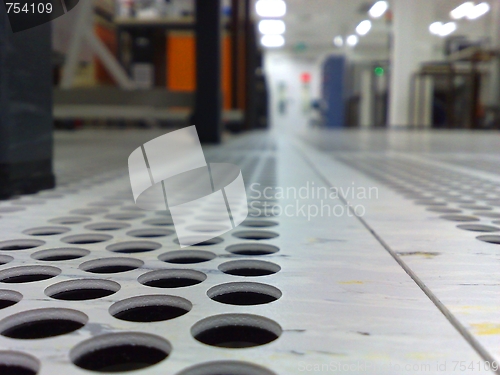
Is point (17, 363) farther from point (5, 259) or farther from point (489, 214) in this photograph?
point (489, 214)

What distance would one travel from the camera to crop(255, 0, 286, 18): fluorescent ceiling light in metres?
12.2

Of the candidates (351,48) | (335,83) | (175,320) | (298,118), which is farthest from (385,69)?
(175,320)

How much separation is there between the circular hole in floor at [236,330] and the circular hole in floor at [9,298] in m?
0.24

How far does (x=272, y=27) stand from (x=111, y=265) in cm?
1536

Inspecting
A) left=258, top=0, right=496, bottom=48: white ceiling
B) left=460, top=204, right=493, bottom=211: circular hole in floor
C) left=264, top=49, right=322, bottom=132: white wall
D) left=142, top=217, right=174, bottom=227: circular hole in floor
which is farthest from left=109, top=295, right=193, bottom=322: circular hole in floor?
left=264, top=49, right=322, bottom=132: white wall

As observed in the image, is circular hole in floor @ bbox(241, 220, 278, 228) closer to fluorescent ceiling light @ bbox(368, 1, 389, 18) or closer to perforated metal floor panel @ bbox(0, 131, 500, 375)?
perforated metal floor panel @ bbox(0, 131, 500, 375)

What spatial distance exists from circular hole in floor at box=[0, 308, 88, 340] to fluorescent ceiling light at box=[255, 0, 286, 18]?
12.8 meters

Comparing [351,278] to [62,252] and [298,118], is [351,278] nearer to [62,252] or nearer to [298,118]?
[62,252]

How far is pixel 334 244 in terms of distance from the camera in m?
0.81

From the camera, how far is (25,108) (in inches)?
48.9

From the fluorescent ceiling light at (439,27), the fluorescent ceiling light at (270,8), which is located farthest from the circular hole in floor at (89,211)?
the fluorescent ceiling light at (270,8)

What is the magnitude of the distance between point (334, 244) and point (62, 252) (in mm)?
479

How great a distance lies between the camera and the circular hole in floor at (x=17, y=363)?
0.37 m

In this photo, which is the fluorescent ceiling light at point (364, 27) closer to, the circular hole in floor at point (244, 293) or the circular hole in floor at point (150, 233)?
the circular hole in floor at point (150, 233)
